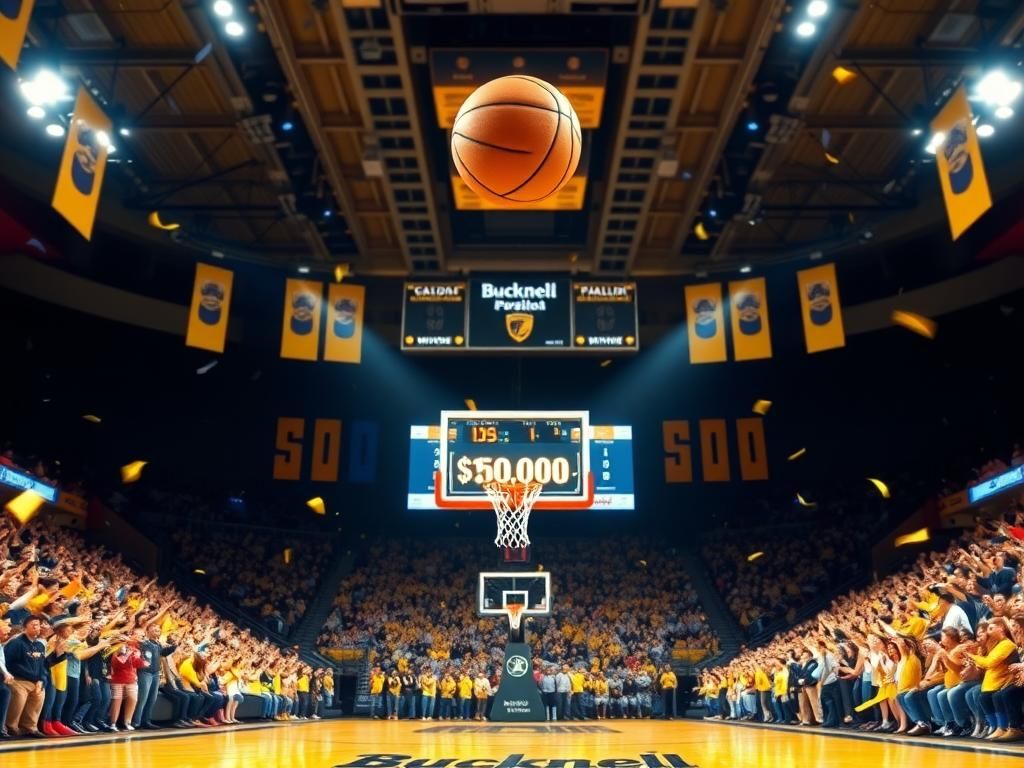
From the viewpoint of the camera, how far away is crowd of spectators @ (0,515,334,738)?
8.15m

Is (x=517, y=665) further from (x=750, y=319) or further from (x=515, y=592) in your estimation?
(x=750, y=319)

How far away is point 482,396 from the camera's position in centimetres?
2550

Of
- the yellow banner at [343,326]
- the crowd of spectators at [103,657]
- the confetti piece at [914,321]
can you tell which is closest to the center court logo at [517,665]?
the crowd of spectators at [103,657]

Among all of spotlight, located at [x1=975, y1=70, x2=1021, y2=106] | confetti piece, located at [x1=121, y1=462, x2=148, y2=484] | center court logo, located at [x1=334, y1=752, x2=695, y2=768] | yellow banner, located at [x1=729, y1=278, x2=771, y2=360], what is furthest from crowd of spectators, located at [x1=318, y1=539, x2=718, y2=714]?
spotlight, located at [x1=975, y1=70, x2=1021, y2=106]

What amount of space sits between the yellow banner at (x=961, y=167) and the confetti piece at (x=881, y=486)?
41.0ft

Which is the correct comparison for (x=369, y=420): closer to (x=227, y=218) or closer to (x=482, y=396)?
(x=482, y=396)

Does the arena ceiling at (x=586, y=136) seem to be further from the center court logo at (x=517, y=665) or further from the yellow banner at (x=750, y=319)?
the center court logo at (x=517, y=665)

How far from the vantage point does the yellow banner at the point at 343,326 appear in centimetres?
1650

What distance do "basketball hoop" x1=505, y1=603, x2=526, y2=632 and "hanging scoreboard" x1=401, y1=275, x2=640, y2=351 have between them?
4.83 m

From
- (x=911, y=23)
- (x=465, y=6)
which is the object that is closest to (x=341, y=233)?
(x=465, y=6)

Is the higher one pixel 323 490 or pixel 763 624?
pixel 323 490

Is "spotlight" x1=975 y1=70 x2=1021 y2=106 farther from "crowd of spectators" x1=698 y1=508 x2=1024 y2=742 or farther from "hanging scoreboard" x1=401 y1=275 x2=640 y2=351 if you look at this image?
"hanging scoreboard" x1=401 y1=275 x2=640 y2=351

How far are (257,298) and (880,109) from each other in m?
14.7

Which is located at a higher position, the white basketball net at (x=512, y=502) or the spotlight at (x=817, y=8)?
the spotlight at (x=817, y=8)
